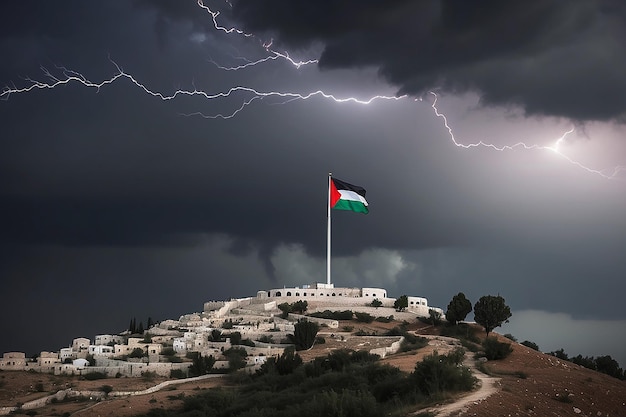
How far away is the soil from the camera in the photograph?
29375 mm

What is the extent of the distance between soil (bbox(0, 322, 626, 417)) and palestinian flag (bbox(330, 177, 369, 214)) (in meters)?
12.8

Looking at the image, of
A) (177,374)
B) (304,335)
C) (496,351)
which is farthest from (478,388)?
(304,335)

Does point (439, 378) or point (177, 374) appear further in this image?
point (177, 374)

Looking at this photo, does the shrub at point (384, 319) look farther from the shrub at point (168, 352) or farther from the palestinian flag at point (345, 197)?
the shrub at point (168, 352)

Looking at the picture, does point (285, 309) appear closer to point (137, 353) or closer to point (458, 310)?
point (458, 310)

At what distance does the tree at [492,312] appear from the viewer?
67.9 metres

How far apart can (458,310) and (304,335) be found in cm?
1798

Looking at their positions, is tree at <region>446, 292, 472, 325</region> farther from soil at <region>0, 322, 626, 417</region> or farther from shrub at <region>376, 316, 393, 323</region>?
shrub at <region>376, 316, 393, 323</region>

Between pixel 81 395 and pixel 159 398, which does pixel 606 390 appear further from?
pixel 81 395

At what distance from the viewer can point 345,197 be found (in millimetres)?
81875

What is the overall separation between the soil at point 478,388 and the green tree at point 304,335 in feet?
3.44

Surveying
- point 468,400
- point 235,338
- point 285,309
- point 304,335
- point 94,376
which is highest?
point 285,309

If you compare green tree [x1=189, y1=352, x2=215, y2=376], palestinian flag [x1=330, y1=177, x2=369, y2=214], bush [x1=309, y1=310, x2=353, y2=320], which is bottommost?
green tree [x1=189, y1=352, x2=215, y2=376]

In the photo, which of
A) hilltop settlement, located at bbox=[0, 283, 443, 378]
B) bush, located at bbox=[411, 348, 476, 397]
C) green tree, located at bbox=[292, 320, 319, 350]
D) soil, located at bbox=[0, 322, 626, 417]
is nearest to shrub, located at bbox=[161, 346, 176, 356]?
hilltop settlement, located at bbox=[0, 283, 443, 378]
